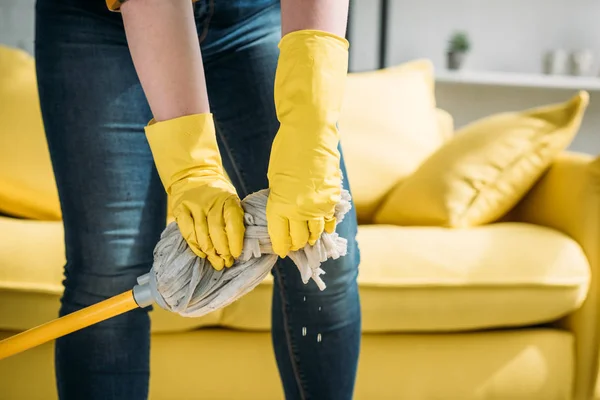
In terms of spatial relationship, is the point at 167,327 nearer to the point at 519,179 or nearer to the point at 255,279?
the point at 255,279

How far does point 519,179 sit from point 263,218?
926mm

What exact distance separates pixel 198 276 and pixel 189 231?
5cm

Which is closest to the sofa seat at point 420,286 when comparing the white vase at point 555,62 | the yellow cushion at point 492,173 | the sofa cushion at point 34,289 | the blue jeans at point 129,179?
the sofa cushion at point 34,289

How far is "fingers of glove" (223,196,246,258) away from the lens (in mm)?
718

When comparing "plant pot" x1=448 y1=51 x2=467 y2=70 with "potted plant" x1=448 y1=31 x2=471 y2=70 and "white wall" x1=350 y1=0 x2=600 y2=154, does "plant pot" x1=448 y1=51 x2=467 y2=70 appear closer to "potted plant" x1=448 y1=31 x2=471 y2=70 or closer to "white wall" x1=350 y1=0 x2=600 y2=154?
"potted plant" x1=448 y1=31 x2=471 y2=70

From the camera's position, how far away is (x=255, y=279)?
75cm

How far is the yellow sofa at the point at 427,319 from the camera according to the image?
132cm

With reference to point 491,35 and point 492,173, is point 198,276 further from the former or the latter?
point 491,35

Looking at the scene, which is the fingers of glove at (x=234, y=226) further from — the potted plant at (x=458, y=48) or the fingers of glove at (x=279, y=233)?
Answer: the potted plant at (x=458, y=48)

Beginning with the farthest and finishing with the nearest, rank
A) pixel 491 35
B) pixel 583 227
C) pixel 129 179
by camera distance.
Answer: pixel 491 35
pixel 583 227
pixel 129 179

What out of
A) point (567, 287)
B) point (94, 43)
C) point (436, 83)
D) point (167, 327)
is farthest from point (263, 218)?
point (436, 83)

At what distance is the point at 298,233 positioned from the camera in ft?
2.39

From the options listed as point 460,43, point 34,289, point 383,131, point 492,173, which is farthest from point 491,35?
point 34,289

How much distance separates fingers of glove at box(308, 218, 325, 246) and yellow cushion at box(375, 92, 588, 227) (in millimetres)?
802
